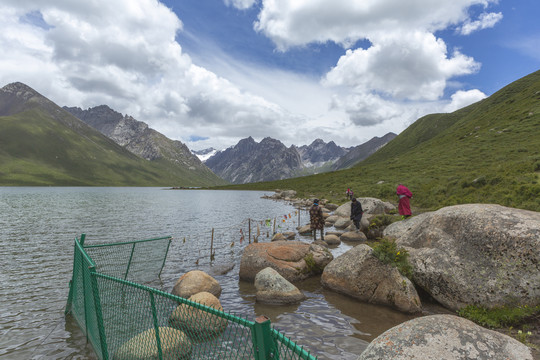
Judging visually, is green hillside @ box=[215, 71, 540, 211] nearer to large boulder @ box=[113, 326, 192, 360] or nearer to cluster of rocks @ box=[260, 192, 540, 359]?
cluster of rocks @ box=[260, 192, 540, 359]

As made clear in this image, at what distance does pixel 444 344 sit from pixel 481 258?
7.31 metres

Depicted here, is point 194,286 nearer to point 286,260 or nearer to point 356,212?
point 286,260

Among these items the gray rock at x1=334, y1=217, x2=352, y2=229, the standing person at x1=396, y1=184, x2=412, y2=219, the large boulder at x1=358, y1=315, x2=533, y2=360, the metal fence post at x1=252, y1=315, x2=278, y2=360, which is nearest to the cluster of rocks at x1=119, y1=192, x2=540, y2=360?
the large boulder at x1=358, y1=315, x2=533, y2=360

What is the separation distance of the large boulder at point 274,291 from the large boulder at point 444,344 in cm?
710

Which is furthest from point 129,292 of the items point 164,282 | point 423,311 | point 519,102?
point 519,102

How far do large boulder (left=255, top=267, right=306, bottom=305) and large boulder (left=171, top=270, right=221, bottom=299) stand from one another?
216 centimetres

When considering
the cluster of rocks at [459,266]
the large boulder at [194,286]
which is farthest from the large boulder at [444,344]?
the large boulder at [194,286]

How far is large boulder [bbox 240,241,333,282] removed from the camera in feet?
50.8

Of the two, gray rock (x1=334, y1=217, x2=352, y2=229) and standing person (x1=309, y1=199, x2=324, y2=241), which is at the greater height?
standing person (x1=309, y1=199, x2=324, y2=241)

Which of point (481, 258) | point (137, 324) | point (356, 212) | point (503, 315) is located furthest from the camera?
point (356, 212)

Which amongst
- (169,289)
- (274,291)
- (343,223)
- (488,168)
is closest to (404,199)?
(343,223)

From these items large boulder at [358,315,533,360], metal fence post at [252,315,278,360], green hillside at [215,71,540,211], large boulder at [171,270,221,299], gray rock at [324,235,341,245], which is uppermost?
green hillside at [215,71,540,211]

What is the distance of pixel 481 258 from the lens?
10.7 metres

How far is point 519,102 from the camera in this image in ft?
270
